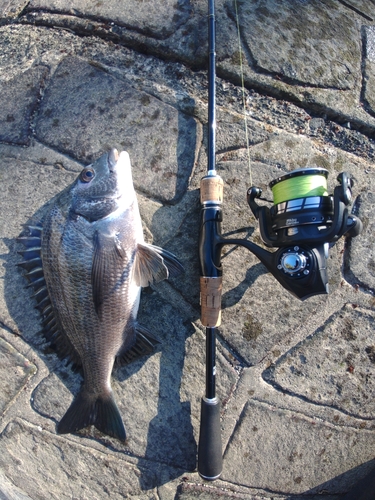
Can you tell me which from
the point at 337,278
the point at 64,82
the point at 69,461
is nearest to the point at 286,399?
the point at 337,278

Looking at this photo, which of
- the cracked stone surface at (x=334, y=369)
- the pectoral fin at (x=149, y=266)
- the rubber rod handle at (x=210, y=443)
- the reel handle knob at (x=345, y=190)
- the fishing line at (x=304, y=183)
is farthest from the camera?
the cracked stone surface at (x=334, y=369)

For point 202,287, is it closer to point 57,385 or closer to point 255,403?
point 255,403

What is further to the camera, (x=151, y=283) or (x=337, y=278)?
(x=337, y=278)

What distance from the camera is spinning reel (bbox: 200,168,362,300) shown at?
1.78m

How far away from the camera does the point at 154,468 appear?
7.31ft

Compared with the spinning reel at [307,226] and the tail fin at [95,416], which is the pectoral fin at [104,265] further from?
the spinning reel at [307,226]

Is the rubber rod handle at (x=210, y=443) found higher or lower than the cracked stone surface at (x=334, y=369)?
lower

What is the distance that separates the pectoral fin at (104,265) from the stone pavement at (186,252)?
13.3 inches

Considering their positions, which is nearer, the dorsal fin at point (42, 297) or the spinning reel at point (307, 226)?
the spinning reel at point (307, 226)

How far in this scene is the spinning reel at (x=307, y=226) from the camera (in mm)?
1783

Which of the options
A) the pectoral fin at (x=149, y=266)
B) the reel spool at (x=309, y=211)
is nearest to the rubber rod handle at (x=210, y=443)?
the pectoral fin at (x=149, y=266)

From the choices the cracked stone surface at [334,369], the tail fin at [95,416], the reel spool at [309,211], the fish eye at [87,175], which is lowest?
the tail fin at [95,416]

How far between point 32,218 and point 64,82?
952 millimetres

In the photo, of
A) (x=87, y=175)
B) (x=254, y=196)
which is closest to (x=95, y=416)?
(x=87, y=175)
